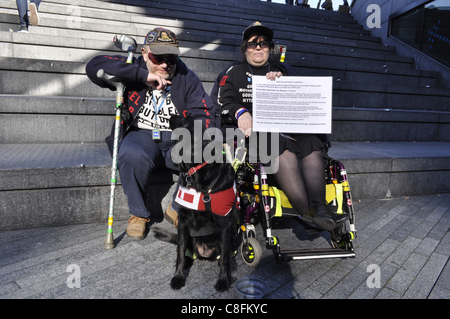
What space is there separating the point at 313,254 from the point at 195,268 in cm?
83

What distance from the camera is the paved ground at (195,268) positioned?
1796 mm

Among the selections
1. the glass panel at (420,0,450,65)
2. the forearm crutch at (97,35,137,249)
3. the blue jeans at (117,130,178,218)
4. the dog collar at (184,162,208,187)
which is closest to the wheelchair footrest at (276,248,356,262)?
the dog collar at (184,162,208,187)

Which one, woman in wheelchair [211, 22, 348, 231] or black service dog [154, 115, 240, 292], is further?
woman in wheelchair [211, 22, 348, 231]

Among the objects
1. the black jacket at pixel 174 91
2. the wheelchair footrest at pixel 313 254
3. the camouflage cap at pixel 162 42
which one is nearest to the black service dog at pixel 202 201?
the wheelchair footrest at pixel 313 254

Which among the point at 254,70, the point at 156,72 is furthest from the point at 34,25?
the point at 254,70

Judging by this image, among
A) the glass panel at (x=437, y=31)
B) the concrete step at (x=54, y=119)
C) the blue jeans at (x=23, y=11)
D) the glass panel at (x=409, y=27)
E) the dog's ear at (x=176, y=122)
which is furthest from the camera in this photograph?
the glass panel at (x=409, y=27)

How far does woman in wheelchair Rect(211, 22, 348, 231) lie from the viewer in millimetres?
2104

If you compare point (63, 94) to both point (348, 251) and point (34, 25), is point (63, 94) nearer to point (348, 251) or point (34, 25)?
point (34, 25)

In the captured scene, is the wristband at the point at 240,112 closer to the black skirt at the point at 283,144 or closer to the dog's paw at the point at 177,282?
the black skirt at the point at 283,144

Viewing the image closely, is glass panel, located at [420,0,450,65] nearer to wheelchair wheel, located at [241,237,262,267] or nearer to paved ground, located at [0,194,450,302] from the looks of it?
paved ground, located at [0,194,450,302]

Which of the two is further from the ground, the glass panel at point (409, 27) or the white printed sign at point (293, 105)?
the glass panel at point (409, 27)

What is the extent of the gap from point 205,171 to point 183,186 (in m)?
0.19

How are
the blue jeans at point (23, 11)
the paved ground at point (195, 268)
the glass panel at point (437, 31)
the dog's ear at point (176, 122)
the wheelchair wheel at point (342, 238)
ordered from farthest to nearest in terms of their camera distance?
the glass panel at point (437, 31) → the blue jeans at point (23, 11) → the wheelchair wheel at point (342, 238) → the dog's ear at point (176, 122) → the paved ground at point (195, 268)
